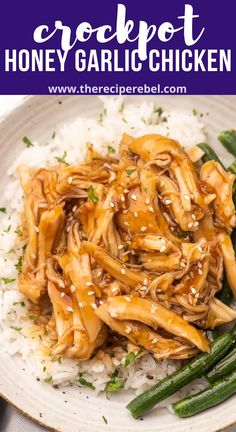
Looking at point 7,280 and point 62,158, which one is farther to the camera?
point 62,158

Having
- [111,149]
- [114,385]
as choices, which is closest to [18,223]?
[111,149]

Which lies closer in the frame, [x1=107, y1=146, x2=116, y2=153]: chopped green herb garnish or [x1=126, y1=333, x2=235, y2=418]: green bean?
[x1=126, y1=333, x2=235, y2=418]: green bean

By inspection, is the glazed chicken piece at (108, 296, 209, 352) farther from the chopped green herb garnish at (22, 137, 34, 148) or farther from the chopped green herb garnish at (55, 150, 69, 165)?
the chopped green herb garnish at (22, 137, 34, 148)

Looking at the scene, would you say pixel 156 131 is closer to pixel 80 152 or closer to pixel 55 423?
pixel 80 152

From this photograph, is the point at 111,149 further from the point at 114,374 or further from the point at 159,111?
the point at 114,374

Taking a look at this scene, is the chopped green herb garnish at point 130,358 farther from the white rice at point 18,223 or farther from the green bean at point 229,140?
the green bean at point 229,140

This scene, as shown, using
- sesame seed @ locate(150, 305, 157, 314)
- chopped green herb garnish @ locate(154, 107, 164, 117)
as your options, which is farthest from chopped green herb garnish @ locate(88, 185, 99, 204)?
chopped green herb garnish @ locate(154, 107, 164, 117)
